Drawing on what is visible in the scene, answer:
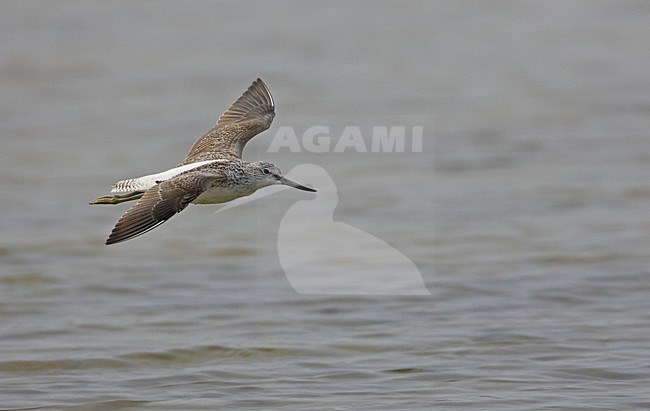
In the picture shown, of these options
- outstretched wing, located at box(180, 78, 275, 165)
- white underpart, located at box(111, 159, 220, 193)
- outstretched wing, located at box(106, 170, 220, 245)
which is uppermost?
outstretched wing, located at box(180, 78, 275, 165)

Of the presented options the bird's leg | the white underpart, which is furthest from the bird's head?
the bird's leg

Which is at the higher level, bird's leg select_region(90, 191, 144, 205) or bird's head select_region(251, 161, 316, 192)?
bird's head select_region(251, 161, 316, 192)

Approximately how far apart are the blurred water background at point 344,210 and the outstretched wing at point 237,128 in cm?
138

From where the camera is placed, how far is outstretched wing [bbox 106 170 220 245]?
6.62m

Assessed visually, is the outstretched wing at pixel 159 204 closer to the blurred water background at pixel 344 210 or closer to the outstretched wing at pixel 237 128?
the outstretched wing at pixel 237 128

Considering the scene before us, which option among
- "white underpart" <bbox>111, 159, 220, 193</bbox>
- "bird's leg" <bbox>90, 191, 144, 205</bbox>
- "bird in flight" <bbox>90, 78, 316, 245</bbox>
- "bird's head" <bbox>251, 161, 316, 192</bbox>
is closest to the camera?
"bird in flight" <bbox>90, 78, 316, 245</bbox>

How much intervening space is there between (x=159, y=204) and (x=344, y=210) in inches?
222

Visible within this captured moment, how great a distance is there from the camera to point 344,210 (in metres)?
12.4

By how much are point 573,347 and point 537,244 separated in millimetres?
2731

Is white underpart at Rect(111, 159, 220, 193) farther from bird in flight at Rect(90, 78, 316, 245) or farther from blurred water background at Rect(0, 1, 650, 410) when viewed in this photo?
blurred water background at Rect(0, 1, 650, 410)


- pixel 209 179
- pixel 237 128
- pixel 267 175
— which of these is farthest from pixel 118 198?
pixel 237 128

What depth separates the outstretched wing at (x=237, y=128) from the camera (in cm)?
835

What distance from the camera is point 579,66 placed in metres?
18.0

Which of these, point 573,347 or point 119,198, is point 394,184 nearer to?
point 573,347
